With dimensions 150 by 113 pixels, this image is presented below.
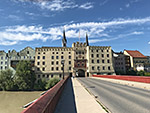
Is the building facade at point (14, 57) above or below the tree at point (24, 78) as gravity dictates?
above

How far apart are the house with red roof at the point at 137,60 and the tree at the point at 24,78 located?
55.9m

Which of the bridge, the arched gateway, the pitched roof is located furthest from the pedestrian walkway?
the pitched roof

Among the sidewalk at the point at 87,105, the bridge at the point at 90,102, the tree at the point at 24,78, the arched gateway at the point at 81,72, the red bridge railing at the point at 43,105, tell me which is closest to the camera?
the red bridge railing at the point at 43,105

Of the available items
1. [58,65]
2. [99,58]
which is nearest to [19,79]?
[58,65]

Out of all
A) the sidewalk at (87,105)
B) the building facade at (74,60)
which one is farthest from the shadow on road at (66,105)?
the building facade at (74,60)

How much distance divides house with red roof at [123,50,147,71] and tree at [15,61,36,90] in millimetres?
55949

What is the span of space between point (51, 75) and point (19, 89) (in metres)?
15.2

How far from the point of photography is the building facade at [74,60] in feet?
181

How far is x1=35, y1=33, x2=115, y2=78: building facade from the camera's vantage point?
55.3 metres

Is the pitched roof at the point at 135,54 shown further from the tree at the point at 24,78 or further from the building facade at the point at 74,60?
the tree at the point at 24,78

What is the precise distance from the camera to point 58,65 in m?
56.1

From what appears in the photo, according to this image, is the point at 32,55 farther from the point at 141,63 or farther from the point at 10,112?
the point at 141,63

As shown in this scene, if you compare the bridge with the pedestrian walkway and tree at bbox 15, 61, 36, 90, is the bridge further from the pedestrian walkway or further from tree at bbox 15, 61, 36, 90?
tree at bbox 15, 61, 36, 90

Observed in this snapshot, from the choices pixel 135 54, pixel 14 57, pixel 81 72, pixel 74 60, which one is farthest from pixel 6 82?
pixel 135 54
